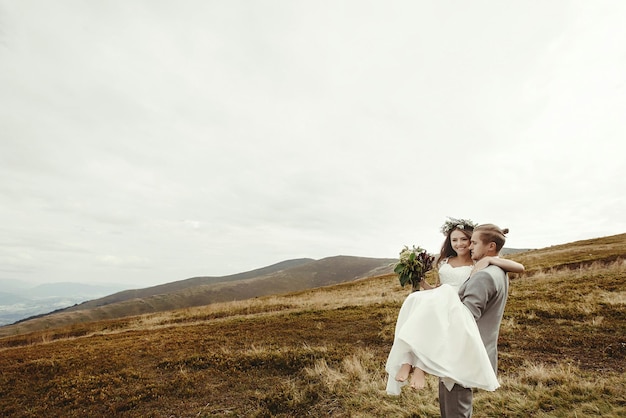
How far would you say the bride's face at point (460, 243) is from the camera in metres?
4.39

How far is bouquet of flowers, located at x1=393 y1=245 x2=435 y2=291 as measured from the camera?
15.3 ft

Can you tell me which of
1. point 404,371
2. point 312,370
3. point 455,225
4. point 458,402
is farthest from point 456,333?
point 312,370

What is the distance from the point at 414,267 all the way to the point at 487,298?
155 cm

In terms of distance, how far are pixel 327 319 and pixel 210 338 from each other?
6.52 m

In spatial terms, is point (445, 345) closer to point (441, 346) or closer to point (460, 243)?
point (441, 346)

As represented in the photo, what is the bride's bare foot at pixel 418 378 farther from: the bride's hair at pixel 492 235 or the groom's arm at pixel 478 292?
the bride's hair at pixel 492 235

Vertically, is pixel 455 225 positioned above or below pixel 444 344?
above

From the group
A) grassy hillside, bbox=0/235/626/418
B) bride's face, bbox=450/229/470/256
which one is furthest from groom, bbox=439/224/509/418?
grassy hillside, bbox=0/235/626/418

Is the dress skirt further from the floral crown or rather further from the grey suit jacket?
the floral crown

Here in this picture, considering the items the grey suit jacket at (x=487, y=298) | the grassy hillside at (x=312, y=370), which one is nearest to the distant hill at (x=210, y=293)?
the grassy hillside at (x=312, y=370)

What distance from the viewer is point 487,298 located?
3.15 meters

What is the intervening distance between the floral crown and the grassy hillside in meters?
3.83

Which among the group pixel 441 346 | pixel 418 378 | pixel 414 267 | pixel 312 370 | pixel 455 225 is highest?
pixel 455 225

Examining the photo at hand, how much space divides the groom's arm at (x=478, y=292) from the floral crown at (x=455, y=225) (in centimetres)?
140
